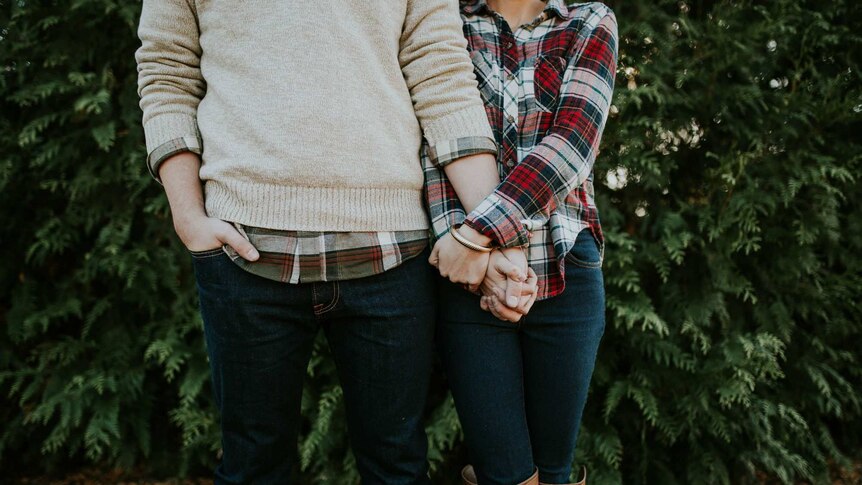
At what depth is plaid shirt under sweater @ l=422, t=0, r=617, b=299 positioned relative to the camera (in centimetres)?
116

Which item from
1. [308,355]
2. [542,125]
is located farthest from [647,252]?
[308,355]

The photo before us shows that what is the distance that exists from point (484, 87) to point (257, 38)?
49 cm

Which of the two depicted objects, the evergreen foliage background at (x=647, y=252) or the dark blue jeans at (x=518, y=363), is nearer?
the dark blue jeans at (x=518, y=363)

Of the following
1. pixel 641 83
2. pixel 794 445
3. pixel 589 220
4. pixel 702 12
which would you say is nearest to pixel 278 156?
pixel 589 220

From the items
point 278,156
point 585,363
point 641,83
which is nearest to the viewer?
point 278,156

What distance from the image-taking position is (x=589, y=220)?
1297 millimetres

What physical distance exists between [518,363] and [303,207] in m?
0.58

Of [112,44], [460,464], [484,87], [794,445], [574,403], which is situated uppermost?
[484,87]

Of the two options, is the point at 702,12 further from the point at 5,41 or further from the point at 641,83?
the point at 5,41

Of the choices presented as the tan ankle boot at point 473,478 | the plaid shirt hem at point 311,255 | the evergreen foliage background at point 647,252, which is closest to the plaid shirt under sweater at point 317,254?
the plaid shirt hem at point 311,255

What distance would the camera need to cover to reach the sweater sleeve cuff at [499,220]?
3.69 feet

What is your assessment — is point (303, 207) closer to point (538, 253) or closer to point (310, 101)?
point (310, 101)

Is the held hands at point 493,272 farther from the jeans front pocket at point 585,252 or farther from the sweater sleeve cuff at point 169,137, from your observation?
the sweater sleeve cuff at point 169,137

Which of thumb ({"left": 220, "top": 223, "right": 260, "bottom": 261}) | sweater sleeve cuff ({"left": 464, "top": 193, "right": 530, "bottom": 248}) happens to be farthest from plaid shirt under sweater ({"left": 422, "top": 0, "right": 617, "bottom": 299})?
thumb ({"left": 220, "top": 223, "right": 260, "bottom": 261})
